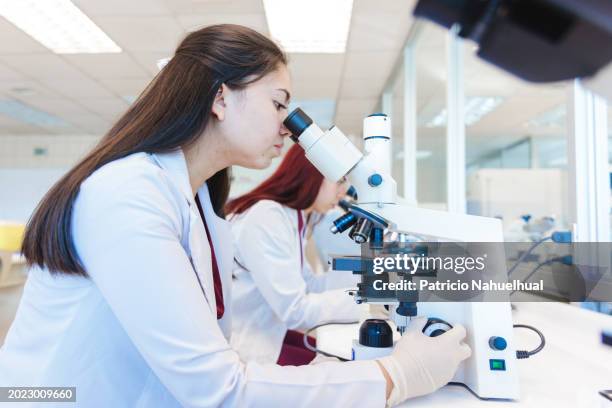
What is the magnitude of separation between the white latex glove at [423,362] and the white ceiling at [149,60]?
5.03 feet

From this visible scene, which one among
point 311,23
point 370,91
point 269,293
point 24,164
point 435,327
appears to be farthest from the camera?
point 24,164

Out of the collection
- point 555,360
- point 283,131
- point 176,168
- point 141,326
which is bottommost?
point 555,360

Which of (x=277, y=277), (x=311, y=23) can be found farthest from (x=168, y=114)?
(x=311, y=23)

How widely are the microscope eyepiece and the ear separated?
0.13 meters

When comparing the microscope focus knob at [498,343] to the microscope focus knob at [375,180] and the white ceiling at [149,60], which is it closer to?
the microscope focus knob at [375,180]

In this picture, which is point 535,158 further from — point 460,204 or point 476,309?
point 476,309

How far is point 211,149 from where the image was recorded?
88 centimetres

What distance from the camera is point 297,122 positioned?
82 centimetres

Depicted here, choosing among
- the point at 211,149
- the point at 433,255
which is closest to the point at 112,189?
the point at 211,149

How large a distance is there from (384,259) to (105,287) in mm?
442

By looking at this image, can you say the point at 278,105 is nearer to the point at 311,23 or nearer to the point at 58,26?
the point at 311,23

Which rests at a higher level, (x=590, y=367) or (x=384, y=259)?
(x=384, y=259)

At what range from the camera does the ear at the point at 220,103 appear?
814 millimetres

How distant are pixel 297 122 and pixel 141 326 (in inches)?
18.0
